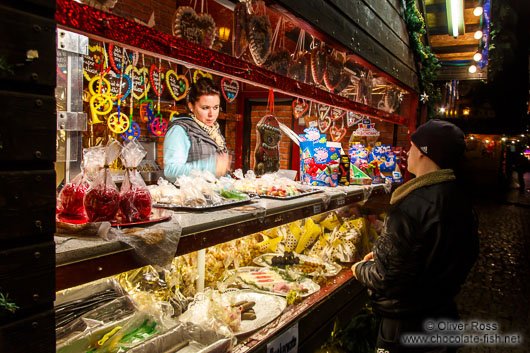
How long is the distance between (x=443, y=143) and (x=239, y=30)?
4.19 ft

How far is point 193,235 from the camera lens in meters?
1.45

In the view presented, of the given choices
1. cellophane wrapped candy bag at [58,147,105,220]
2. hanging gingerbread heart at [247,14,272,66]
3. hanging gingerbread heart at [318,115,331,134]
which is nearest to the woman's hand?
hanging gingerbread heart at [247,14,272,66]

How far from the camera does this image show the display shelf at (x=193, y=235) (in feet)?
3.43

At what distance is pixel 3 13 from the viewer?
84 cm

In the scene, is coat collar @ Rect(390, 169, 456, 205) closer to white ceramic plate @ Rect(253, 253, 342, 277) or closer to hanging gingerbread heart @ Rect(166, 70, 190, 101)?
white ceramic plate @ Rect(253, 253, 342, 277)

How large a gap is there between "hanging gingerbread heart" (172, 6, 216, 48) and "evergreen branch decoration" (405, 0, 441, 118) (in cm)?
361

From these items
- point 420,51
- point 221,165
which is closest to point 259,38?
point 221,165

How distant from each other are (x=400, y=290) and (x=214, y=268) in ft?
4.00

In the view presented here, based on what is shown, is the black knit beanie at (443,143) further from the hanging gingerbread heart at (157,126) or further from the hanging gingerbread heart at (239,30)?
the hanging gingerbread heart at (157,126)

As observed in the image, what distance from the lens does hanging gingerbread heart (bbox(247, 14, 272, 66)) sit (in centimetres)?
212

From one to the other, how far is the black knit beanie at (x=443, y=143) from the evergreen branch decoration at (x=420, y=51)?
3.09 m

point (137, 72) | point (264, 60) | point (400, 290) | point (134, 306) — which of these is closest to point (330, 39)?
point (264, 60)

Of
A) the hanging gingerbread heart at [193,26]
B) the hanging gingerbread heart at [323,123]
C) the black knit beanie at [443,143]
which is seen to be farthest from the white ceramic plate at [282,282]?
the hanging gingerbread heart at [323,123]

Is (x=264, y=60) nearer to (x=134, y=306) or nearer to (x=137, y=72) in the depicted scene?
(x=134, y=306)
